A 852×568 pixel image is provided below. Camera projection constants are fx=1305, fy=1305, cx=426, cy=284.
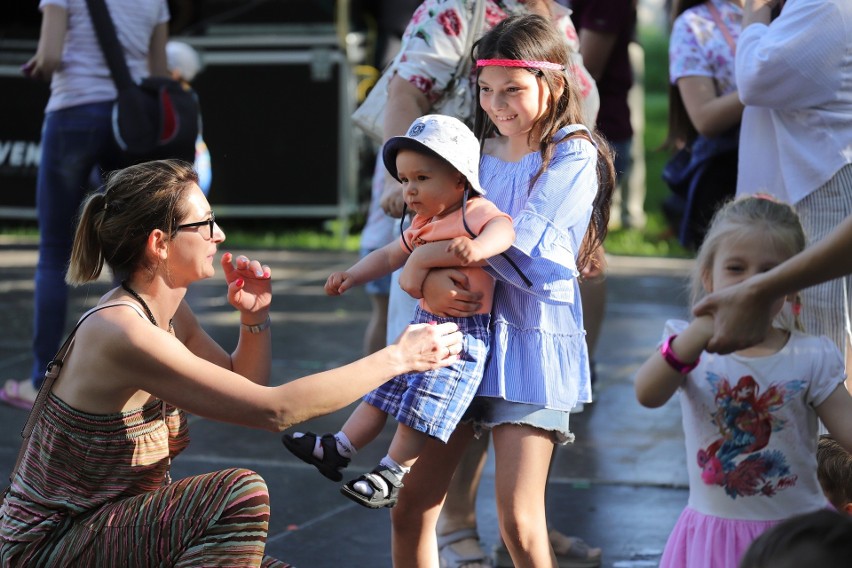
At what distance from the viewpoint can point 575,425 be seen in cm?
550

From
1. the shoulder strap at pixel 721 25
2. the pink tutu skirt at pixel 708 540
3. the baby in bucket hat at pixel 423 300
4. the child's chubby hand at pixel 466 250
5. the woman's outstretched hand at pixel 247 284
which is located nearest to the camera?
the child's chubby hand at pixel 466 250

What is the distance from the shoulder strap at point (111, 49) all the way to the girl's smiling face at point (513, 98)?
268 centimetres

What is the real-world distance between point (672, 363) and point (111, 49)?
10.8ft

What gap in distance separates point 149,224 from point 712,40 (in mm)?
2234

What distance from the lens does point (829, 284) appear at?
144 inches

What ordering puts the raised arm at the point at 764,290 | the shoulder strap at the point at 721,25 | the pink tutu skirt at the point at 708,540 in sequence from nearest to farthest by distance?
the raised arm at the point at 764,290 < the pink tutu skirt at the point at 708,540 < the shoulder strap at the point at 721,25

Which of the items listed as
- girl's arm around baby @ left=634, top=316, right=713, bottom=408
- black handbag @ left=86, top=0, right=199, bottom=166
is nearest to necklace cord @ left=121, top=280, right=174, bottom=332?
girl's arm around baby @ left=634, top=316, right=713, bottom=408

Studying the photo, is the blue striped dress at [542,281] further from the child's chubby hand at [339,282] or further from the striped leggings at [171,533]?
the striped leggings at [171,533]

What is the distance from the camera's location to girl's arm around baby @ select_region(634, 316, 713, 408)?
2920 millimetres

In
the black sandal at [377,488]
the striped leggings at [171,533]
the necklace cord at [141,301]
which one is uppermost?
the necklace cord at [141,301]

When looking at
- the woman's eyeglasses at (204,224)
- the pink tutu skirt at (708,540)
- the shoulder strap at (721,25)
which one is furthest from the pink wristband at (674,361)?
the shoulder strap at (721,25)

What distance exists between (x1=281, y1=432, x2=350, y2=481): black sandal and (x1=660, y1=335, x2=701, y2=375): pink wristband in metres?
0.78

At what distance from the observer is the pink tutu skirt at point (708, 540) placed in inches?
122

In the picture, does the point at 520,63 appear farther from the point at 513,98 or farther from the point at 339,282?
the point at 339,282
